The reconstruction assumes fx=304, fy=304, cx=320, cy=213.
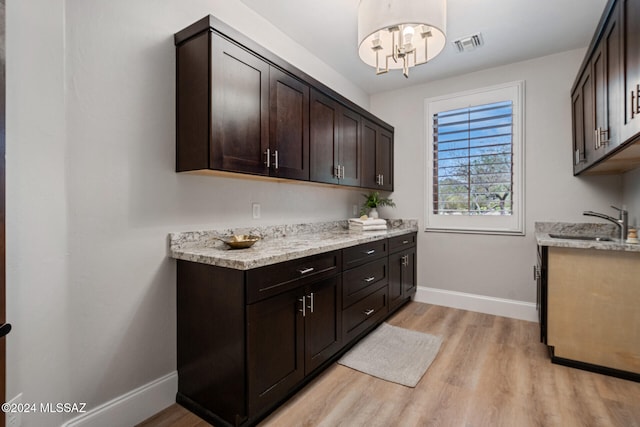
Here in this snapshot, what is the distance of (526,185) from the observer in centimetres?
322

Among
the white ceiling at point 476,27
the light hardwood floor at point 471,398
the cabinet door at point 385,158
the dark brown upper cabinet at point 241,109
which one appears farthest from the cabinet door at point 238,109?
the cabinet door at point 385,158

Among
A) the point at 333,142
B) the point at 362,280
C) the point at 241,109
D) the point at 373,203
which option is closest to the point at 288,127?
the point at 241,109

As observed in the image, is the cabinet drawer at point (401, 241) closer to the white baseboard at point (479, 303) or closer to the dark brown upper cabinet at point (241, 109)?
the white baseboard at point (479, 303)

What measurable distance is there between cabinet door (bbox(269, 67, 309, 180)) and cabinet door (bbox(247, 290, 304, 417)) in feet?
3.02

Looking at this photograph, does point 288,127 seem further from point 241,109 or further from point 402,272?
point 402,272

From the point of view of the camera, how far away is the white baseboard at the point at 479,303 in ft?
10.5

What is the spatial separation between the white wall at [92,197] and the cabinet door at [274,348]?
0.66 metres

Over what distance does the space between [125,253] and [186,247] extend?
1.11 ft

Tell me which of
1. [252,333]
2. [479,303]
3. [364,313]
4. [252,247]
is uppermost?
[252,247]

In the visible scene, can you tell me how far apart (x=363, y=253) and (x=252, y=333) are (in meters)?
1.27

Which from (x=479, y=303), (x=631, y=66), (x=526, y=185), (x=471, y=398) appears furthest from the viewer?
(x=479, y=303)

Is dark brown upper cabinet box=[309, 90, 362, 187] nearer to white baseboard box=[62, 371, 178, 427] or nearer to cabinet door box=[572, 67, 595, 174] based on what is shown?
white baseboard box=[62, 371, 178, 427]

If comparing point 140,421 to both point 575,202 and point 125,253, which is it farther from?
point 575,202

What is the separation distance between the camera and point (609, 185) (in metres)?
2.85
